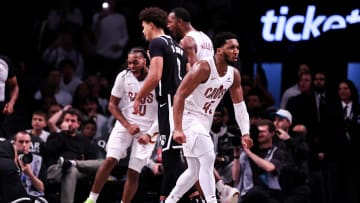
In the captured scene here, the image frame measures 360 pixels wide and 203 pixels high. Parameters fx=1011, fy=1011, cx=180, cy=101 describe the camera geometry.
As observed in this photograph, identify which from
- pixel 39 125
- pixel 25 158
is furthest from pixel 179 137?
pixel 39 125

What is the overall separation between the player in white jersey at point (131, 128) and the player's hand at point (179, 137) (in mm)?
1255

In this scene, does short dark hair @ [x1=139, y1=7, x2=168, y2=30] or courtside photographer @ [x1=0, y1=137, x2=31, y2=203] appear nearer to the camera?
courtside photographer @ [x1=0, y1=137, x2=31, y2=203]

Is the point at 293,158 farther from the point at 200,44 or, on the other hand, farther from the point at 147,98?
the point at 147,98

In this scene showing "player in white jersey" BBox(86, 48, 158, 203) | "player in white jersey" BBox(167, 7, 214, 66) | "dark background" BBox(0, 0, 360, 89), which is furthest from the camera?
"dark background" BBox(0, 0, 360, 89)

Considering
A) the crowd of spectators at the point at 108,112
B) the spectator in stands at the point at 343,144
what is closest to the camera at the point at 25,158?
the crowd of spectators at the point at 108,112

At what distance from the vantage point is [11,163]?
9.13 metres

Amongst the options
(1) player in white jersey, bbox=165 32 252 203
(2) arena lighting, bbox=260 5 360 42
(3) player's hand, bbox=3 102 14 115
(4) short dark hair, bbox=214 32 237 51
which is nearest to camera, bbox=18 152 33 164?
(3) player's hand, bbox=3 102 14 115

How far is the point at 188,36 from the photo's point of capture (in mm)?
10602

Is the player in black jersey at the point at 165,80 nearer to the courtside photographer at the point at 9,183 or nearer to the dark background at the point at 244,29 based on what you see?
the courtside photographer at the point at 9,183

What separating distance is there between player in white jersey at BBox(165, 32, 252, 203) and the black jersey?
2.02 ft

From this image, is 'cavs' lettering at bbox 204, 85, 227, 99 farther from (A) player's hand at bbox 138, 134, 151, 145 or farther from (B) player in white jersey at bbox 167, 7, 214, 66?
(B) player in white jersey at bbox 167, 7, 214, 66

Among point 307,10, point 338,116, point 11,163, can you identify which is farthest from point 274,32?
point 11,163

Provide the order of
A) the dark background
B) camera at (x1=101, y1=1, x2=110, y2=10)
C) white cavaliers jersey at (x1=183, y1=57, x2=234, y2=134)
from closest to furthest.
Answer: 1. white cavaliers jersey at (x1=183, y1=57, x2=234, y2=134)
2. the dark background
3. camera at (x1=101, y1=1, x2=110, y2=10)

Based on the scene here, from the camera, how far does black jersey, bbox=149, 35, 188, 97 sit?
31.5ft
